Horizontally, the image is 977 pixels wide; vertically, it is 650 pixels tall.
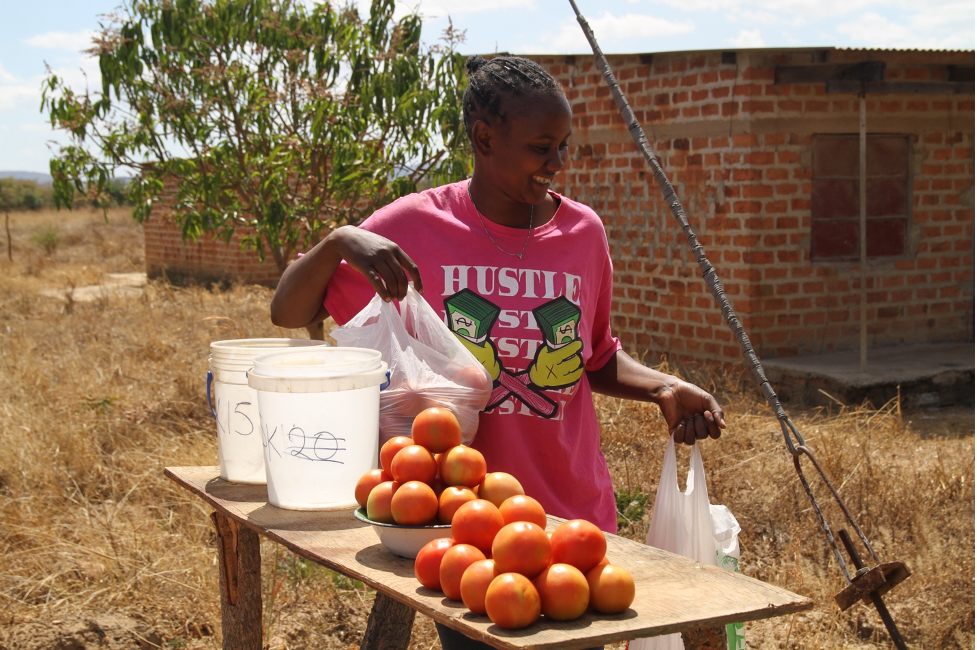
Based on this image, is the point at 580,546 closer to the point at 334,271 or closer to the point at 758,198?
the point at 334,271

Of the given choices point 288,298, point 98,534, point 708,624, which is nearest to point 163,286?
point 98,534

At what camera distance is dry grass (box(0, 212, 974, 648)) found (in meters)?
3.90

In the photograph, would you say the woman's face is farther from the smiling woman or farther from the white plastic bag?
the white plastic bag

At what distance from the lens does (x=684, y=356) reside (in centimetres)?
770

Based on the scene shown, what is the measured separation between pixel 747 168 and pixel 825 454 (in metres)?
2.76

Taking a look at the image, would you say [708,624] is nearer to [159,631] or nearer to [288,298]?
[288,298]

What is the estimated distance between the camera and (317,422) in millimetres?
2068

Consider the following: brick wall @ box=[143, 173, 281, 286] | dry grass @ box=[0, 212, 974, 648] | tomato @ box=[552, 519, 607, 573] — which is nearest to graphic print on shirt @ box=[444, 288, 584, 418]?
tomato @ box=[552, 519, 607, 573]

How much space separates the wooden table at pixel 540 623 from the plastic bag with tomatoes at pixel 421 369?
9.1 inches

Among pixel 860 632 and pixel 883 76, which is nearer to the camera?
pixel 860 632

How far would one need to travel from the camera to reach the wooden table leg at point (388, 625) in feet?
8.78

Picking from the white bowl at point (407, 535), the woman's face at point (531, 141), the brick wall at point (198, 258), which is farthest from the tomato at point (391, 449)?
the brick wall at point (198, 258)

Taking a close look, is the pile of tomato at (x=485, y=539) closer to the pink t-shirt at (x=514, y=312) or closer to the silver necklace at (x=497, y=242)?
the pink t-shirt at (x=514, y=312)

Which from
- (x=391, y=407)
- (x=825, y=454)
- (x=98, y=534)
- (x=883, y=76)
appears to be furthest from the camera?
(x=883, y=76)
